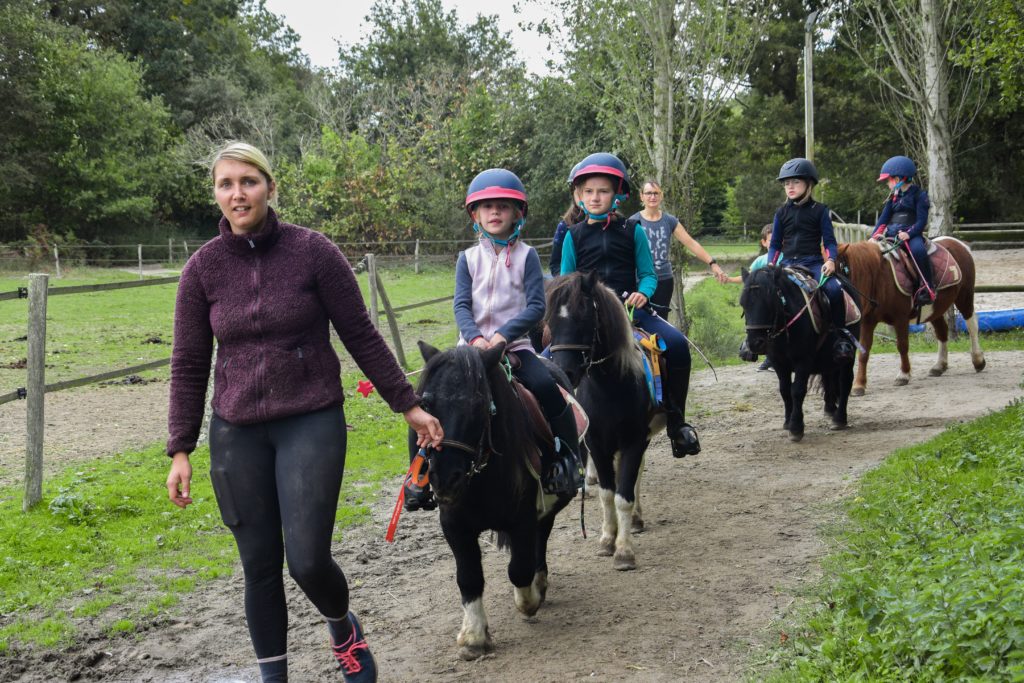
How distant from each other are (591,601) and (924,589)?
1.97 m

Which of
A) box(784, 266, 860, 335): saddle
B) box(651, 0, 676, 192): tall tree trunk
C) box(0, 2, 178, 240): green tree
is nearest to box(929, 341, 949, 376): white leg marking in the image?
box(784, 266, 860, 335): saddle

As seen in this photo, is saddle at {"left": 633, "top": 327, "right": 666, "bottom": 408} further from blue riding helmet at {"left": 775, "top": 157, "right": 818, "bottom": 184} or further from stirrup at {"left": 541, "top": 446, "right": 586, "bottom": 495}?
blue riding helmet at {"left": 775, "top": 157, "right": 818, "bottom": 184}

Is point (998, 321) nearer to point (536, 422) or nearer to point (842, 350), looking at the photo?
point (842, 350)

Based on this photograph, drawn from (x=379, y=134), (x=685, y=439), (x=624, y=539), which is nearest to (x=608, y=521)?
(x=624, y=539)

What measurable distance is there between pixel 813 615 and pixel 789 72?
38.7 meters

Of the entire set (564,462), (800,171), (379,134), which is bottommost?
(564,462)

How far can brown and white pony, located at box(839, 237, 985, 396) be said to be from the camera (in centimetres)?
1152

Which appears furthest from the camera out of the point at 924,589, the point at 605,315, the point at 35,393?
the point at 35,393

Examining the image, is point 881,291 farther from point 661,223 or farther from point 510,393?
point 510,393

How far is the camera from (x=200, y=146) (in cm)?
4562

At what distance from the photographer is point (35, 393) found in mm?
7246

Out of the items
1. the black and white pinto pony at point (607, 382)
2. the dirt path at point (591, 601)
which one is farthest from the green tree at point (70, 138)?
the black and white pinto pony at point (607, 382)

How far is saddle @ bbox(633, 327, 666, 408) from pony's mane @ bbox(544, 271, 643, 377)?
0.90 feet

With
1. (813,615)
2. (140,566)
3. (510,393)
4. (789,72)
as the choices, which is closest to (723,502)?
(813,615)
